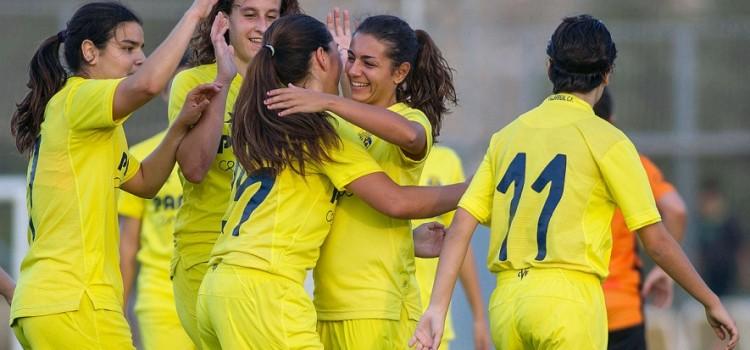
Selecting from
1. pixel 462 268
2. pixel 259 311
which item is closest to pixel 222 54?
pixel 259 311

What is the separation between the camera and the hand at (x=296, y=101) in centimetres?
576

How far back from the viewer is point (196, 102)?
6.36 m

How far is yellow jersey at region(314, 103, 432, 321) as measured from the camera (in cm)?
600

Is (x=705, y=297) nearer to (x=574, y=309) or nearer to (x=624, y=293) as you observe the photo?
(x=574, y=309)

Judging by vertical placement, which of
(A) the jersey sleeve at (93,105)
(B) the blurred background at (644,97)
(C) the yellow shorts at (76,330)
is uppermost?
(A) the jersey sleeve at (93,105)

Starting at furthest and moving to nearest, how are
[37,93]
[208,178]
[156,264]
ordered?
[156,264]
[208,178]
[37,93]

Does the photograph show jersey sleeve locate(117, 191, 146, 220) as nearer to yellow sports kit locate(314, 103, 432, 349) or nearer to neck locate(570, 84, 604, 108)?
yellow sports kit locate(314, 103, 432, 349)

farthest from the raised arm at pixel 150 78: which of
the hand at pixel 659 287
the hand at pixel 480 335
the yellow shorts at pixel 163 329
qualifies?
the hand at pixel 659 287

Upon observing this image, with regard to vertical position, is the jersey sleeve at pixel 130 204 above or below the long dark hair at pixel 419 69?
below

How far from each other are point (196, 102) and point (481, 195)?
1.28 m

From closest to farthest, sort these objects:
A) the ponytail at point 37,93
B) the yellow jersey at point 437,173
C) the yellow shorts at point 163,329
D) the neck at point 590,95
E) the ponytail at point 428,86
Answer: the neck at point 590,95
the ponytail at point 37,93
the ponytail at point 428,86
the yellow shorts at point 163,329
the yellow jersey at point 437,173

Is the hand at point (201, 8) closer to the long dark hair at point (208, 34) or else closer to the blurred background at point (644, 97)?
the long dark hair at point (208, 34)

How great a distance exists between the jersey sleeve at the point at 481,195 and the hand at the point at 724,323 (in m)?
0.96

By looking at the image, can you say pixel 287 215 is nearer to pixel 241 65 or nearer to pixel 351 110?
pixel 351 110
